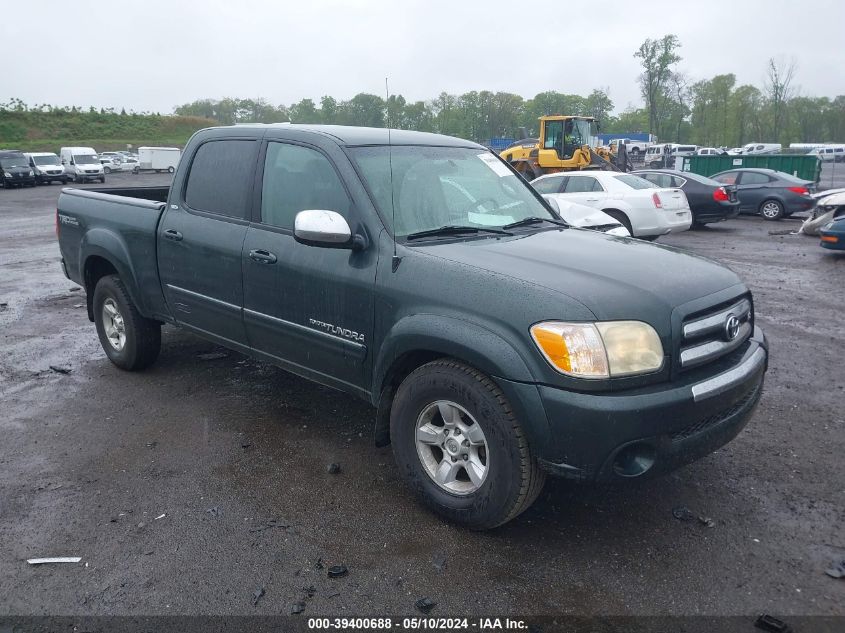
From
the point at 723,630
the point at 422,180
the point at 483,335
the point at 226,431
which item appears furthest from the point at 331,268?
the point at 723,630

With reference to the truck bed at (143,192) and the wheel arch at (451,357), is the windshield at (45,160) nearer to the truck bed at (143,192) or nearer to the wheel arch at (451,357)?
the truck bed at (143,192)

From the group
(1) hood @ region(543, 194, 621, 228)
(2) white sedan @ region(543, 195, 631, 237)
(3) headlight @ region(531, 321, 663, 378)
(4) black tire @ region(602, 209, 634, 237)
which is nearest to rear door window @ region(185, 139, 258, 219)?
(3) headlight @ region(531, 321, 663, 378)

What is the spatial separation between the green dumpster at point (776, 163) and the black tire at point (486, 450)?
24733 mm

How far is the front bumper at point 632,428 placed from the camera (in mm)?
2871

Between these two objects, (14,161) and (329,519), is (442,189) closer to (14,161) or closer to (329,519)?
(329,519)

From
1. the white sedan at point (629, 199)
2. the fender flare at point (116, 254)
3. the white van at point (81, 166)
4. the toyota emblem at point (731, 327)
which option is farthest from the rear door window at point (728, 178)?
the white van at point (81, 166)

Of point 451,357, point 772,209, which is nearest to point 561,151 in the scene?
point 772,209

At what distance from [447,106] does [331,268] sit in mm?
6998

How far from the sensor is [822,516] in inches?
139

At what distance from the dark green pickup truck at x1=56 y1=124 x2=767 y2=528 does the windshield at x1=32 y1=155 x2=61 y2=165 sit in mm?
40412

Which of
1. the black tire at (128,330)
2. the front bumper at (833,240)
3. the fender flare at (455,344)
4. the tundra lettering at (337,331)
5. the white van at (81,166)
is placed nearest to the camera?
the fender flare at (455,344)

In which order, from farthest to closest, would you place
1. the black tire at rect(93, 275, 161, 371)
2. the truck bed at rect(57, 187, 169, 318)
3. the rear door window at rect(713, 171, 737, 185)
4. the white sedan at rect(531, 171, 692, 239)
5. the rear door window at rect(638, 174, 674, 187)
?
1. the rear door window at rect(713, 171, 737, 185)
2. the rear door window at rect(638, 174, 674, 187)
3. the white sedan at rect(531, 171, 692, 239)
4. the black tire at rect(93, 275, 161, 371)
5. the truck bed at rect(57, 187, 169, 318)

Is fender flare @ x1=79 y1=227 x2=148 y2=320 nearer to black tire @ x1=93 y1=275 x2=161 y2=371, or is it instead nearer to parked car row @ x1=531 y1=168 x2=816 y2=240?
black tire @ x1=93 y1=275 x2=161 y2=371

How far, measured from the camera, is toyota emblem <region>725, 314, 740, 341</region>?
3.32 m
